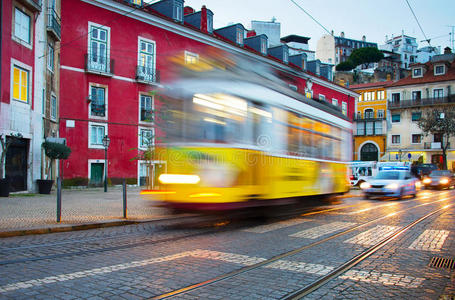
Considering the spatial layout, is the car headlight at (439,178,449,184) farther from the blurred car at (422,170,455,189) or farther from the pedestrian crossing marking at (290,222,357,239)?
the pedestrian crossing marking at (290,222,357,239)

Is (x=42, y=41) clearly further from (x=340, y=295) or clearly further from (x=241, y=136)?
(x=340, y=295)

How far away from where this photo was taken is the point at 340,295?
449 cm

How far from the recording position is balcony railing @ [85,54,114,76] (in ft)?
87.6

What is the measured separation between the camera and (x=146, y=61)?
30.4m

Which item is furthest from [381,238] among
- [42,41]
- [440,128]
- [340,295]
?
[440,128]

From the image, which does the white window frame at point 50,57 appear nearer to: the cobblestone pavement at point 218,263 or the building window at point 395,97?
the cobblestone pavement at point 218,263

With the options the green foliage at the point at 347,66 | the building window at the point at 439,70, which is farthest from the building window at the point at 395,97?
the green foliage at the point at 347,66

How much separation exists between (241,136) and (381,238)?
3.58 metres

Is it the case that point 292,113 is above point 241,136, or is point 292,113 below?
above

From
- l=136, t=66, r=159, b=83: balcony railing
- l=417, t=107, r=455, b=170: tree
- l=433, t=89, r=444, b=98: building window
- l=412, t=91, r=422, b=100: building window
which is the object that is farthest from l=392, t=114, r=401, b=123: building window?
l=136, t=66, r=159, b=83: balcony railing

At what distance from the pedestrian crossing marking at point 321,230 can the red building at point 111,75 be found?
52.9 ft

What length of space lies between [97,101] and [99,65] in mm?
2454

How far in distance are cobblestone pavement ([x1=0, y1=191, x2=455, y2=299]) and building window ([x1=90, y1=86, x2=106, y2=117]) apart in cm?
1969

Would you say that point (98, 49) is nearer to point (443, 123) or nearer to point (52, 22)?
point (52, 22)
